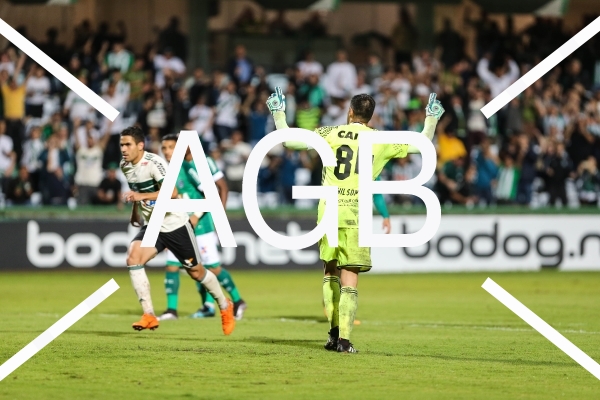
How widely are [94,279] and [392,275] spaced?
6.03 meters

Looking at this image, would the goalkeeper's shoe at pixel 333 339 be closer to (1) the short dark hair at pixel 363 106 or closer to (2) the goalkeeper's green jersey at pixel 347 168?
(2) the goalkeeper's green jersey at pixel 347 168

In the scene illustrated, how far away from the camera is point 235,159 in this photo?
76.7 ft

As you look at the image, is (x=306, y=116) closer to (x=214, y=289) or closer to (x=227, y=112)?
(x=227, y=112)

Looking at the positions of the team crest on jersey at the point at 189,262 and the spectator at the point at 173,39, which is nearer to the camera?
the team crest on jersey at the point at 189,262

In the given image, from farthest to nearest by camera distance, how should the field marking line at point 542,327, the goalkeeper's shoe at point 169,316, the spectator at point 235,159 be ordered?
1. the spectator at point 235,159
2. the goalkeeper's shoe at point 169,316
3. the field marking line at point 542,327

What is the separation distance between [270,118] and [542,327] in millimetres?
12708

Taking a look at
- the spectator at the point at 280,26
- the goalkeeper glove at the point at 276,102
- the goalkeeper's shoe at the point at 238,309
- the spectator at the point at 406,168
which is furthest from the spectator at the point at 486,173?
the goalkeeper glove at the point at 276,102

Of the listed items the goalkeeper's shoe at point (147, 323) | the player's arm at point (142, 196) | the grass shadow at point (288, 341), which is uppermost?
the player's arm at point (142, 196)

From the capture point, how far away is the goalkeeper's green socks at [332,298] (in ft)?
33.7

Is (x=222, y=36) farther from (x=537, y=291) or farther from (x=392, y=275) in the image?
(x=537, y=291)

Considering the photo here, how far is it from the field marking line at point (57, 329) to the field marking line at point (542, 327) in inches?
189

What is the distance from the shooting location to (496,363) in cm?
975

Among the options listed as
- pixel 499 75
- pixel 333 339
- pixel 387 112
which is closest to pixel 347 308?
pixel 333 339

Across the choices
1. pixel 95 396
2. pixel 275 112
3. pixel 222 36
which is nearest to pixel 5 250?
pixel 222 36
